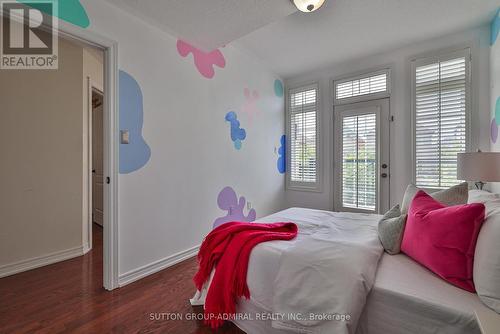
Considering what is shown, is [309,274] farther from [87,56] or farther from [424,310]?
[87,56]

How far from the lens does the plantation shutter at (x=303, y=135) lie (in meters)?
4.02

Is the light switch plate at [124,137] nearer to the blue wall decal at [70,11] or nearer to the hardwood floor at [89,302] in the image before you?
the blue wall decal at [70,11]

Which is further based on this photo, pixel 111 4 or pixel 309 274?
pixel 111 4

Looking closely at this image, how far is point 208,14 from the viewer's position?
2117 mm

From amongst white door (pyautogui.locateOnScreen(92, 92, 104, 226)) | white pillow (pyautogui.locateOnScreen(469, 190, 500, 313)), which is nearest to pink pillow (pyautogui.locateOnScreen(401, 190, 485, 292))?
white pillow (pyautogui.locateOnScreen(469, 190, 500, 313))

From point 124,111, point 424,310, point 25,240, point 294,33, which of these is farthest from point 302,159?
point 25,240

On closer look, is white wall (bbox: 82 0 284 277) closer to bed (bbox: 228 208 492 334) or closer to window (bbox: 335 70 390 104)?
bed (bbox: 228 208 492 334)

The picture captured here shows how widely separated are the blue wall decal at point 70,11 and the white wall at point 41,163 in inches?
42.2

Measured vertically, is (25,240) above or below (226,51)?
below

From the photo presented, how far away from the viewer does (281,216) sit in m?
2.16

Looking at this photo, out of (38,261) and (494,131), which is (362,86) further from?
(38,261)

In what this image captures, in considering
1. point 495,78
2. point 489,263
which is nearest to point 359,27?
point 495,78

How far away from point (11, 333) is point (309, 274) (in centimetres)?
189

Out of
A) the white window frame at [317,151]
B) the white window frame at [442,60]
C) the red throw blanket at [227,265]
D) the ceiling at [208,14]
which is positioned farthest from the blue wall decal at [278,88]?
the red throw blanket at [227,265]
